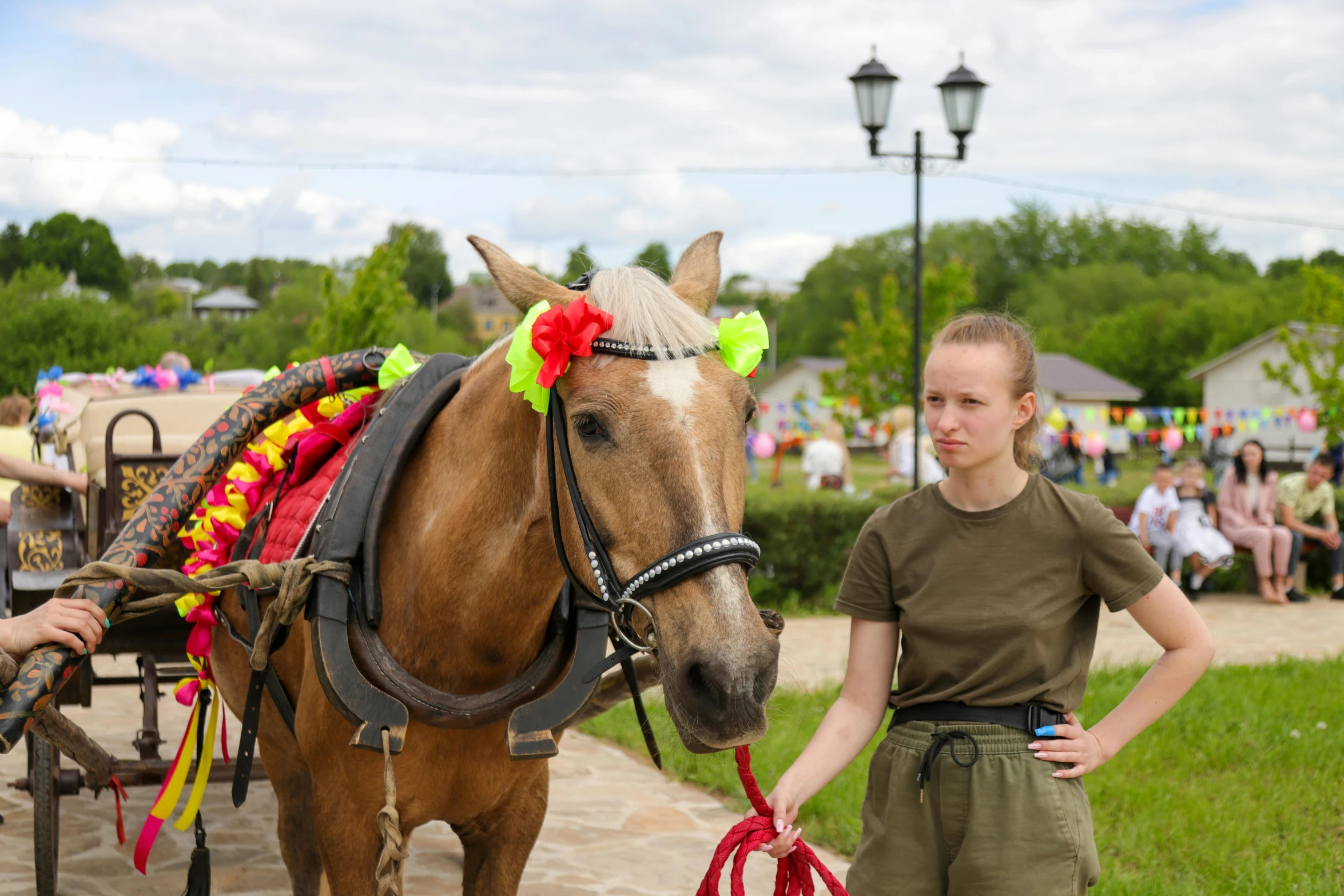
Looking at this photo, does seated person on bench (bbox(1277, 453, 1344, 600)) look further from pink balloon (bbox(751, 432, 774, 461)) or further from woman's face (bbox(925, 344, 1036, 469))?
pink balloon (bbox(751, 432, 774, 461))

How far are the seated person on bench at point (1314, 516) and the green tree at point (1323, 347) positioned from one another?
1017cm

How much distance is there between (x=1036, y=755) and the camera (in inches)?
76.1

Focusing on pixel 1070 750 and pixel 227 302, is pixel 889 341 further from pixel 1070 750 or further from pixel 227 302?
pixel 227 302

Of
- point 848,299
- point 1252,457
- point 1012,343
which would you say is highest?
point 848,299

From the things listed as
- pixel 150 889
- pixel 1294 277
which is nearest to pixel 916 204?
pixel 150 889

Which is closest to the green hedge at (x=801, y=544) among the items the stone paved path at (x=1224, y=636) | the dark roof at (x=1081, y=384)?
the stone paved path at (x=1224, y=636)

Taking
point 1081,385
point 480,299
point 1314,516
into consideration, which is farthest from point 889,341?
point 480,299

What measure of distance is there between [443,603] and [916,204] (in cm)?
911

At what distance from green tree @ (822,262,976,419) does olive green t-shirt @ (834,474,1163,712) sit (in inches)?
956

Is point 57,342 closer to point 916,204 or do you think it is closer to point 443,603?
point 916,204

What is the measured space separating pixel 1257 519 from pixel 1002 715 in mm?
10502

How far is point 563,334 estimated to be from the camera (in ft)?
6.18

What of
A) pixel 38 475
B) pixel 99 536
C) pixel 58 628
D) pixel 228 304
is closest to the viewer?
pixel 58 628

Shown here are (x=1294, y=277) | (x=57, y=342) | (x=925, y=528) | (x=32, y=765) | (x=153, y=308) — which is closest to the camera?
(x=925, y=528)
